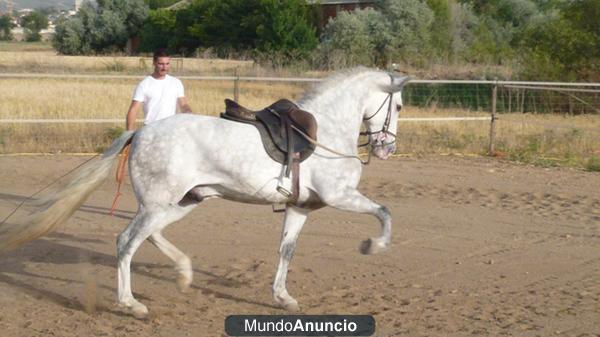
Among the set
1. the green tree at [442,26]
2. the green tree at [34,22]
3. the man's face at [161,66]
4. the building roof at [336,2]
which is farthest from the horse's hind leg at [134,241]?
the green tree at [34,22]

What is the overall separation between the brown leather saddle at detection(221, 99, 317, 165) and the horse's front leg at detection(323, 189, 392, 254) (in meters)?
0.36

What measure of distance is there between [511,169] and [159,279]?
766cm

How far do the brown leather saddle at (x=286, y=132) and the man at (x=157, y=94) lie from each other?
5.41 ft

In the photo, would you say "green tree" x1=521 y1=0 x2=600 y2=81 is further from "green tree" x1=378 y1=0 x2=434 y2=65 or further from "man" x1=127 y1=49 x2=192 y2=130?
"man" x1=127 y1=49 x2=192 y2=130

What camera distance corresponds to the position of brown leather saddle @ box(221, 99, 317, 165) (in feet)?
18.2

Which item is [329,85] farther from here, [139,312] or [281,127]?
[139,312]

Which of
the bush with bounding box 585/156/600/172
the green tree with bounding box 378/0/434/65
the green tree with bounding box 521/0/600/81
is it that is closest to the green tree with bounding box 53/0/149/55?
the green tree with bounding box 378/0/434/65

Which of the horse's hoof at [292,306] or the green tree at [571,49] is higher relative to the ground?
the green tree at [571,49]

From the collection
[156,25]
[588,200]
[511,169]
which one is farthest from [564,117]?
[156,25]

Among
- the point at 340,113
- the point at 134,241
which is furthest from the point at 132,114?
the point at 340,113

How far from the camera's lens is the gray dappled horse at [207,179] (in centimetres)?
551

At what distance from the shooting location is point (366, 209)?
18.8 ft

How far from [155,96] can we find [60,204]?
1797mm

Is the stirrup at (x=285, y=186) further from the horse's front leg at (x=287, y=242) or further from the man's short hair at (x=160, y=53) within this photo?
the man's short hair at (x=160, y=53)
